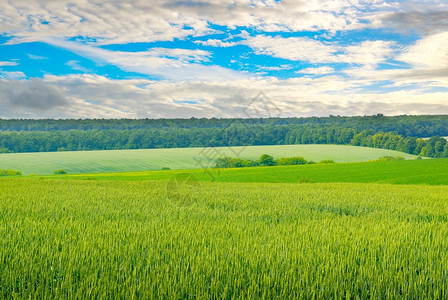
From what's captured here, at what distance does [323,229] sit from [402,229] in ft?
6.73

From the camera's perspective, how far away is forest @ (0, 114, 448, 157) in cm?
9525

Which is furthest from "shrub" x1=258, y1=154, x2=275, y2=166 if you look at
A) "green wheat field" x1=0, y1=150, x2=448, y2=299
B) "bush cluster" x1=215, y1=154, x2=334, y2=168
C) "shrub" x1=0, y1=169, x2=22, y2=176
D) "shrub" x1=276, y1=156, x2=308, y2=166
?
"green wheat field" x1=0, y1=150, x2=448, y2=299

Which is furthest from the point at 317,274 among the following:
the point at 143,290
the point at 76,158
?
the point at 76,158

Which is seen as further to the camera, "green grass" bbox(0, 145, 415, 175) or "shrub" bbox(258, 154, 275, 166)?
"shrub" bbox(258, 154, 275, 166)

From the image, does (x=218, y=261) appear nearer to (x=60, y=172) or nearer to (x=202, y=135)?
(x=60, y=172)

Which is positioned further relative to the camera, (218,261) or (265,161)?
(265,161)

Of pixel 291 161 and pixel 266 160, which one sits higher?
pixel 266 160

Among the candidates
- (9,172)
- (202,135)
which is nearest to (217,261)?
(9,172)

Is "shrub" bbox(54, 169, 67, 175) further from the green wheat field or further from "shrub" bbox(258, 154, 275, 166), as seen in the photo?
the green wheat field

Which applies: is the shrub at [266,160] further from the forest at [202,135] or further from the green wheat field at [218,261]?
the green wheat field at [218,261]

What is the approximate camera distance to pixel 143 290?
433 cm

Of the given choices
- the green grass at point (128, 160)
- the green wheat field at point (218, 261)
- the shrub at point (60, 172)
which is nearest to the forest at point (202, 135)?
the green grass at point (128, 160)

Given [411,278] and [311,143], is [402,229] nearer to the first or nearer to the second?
[411,278]

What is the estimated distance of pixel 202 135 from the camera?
87.3 metres
